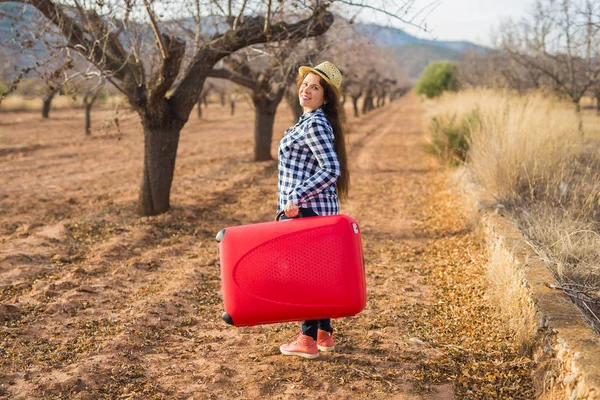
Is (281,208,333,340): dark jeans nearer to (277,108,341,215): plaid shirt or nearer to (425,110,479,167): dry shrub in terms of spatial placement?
(277,108,341,215): plaid shirt

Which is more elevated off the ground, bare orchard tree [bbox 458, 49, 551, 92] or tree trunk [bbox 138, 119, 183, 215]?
bare orchard tree [bbox 458, 49, 551, 92]

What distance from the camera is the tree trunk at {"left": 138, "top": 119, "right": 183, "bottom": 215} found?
6879 millimetres

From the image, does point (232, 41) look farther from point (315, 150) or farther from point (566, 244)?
point (566, 244)

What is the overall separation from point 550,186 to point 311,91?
13.3 feet

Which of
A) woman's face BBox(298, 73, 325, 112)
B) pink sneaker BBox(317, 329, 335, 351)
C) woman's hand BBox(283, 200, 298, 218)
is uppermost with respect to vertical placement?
woman's face BBox(298, 73, 325, 112)

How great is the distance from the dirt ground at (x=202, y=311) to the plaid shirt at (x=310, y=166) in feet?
3.56

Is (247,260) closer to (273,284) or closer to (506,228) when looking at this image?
(273,284)

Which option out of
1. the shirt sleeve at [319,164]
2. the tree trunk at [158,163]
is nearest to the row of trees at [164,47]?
the tree trunk at [158,163]

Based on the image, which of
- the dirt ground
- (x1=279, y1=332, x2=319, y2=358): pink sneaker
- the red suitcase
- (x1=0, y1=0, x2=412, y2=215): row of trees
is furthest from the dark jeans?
(x1=0, y1=0, x2=412, y2=215): row of trees

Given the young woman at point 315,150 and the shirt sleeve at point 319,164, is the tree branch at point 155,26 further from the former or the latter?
the shirt sleeve at point 319,164

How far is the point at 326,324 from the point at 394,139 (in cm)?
1573

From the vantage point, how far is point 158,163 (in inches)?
275

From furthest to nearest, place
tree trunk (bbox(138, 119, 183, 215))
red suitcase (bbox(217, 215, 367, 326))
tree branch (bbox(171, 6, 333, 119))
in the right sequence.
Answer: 1. tree trunk (bbox(138, 119, 183, 215))
2. tree branch (bbox(171, 6, 333, 119))
3. red suitcase (bbox(217, 215, 367, 326))

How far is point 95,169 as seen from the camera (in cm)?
1157
